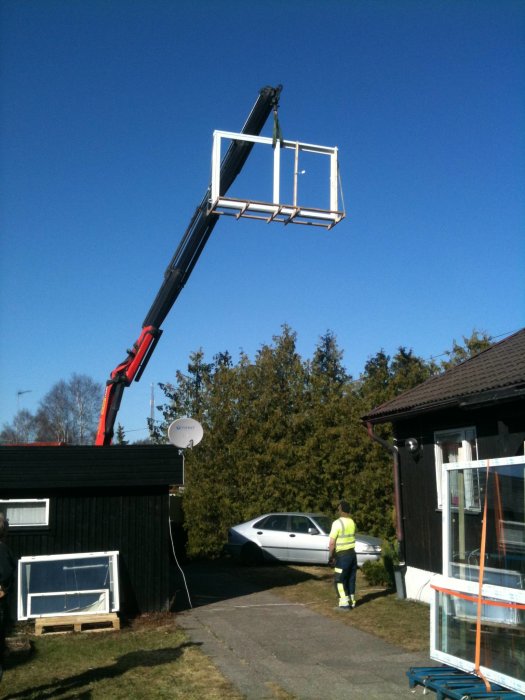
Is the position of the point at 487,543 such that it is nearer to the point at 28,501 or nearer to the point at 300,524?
Answer: the point at 28,501

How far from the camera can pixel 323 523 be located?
17141mm

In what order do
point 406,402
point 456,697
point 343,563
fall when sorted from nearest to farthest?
point 456,697
point 343,563
point 406,402

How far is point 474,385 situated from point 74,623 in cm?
668

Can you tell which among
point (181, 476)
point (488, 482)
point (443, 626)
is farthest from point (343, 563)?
point (488, 482)

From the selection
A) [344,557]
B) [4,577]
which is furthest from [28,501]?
[344,557]

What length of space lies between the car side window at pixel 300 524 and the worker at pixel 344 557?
5411mm

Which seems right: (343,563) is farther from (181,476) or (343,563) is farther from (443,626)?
(443,626)

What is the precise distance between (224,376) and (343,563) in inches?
444

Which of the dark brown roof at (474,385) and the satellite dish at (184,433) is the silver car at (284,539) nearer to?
the dark brown roof at (474,385)

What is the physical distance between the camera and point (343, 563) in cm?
1144

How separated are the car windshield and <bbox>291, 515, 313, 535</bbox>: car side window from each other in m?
0.19

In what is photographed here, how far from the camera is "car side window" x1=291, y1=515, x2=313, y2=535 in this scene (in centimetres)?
1717

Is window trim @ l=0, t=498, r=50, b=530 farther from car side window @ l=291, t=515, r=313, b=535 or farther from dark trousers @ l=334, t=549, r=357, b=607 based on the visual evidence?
car side window @ l=291, t=515, r=313, b=535

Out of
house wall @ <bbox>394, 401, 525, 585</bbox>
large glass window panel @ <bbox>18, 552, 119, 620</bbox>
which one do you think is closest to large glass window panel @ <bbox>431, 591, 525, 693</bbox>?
house wall @ <bbox>394, 401, 525, 585</bbox>
